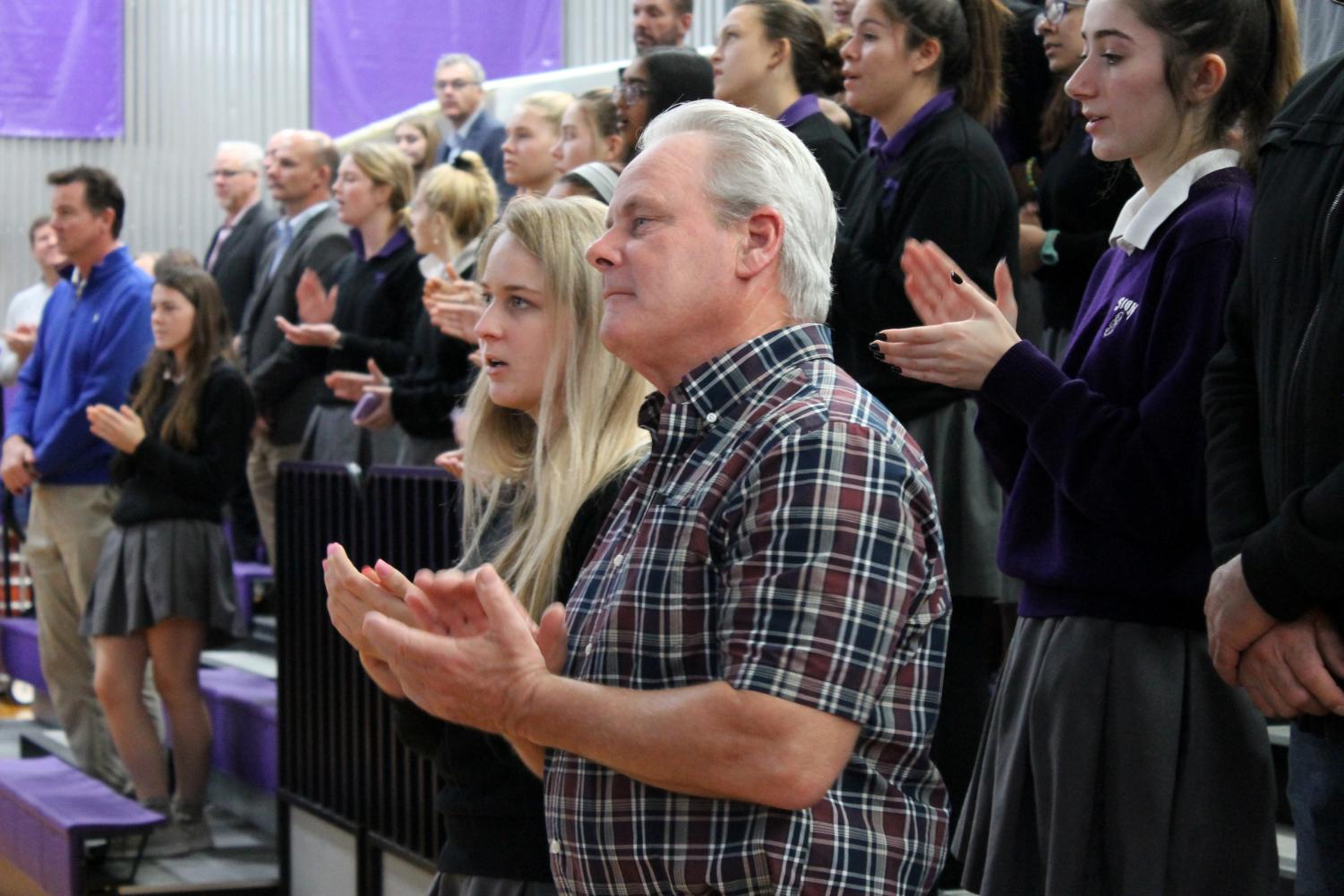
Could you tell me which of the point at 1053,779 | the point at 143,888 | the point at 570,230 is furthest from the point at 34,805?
the point at 1053,779

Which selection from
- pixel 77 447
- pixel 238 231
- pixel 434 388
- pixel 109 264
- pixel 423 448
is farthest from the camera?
pixel 238 231

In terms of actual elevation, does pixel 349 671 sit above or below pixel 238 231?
below

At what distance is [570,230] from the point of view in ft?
7.16

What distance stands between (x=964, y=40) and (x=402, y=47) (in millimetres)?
7513

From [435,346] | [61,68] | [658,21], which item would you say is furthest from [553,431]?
[61,68]

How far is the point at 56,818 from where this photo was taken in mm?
4395

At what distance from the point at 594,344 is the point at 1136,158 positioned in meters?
0.74

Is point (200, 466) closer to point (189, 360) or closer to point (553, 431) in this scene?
point (189, 360)

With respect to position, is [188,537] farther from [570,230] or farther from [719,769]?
[719,769]

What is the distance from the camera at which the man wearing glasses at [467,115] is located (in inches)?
281

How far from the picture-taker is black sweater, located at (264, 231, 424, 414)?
5.09 metres

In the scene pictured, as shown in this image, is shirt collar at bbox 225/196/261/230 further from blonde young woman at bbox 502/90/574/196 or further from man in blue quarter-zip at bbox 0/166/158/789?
blonde young woman at bbox 502/90/574/196

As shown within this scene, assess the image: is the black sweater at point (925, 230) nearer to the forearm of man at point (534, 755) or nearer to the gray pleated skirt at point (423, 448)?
the forearm of man at point (534, 755)

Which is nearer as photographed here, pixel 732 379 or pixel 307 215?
pixel 732 379
